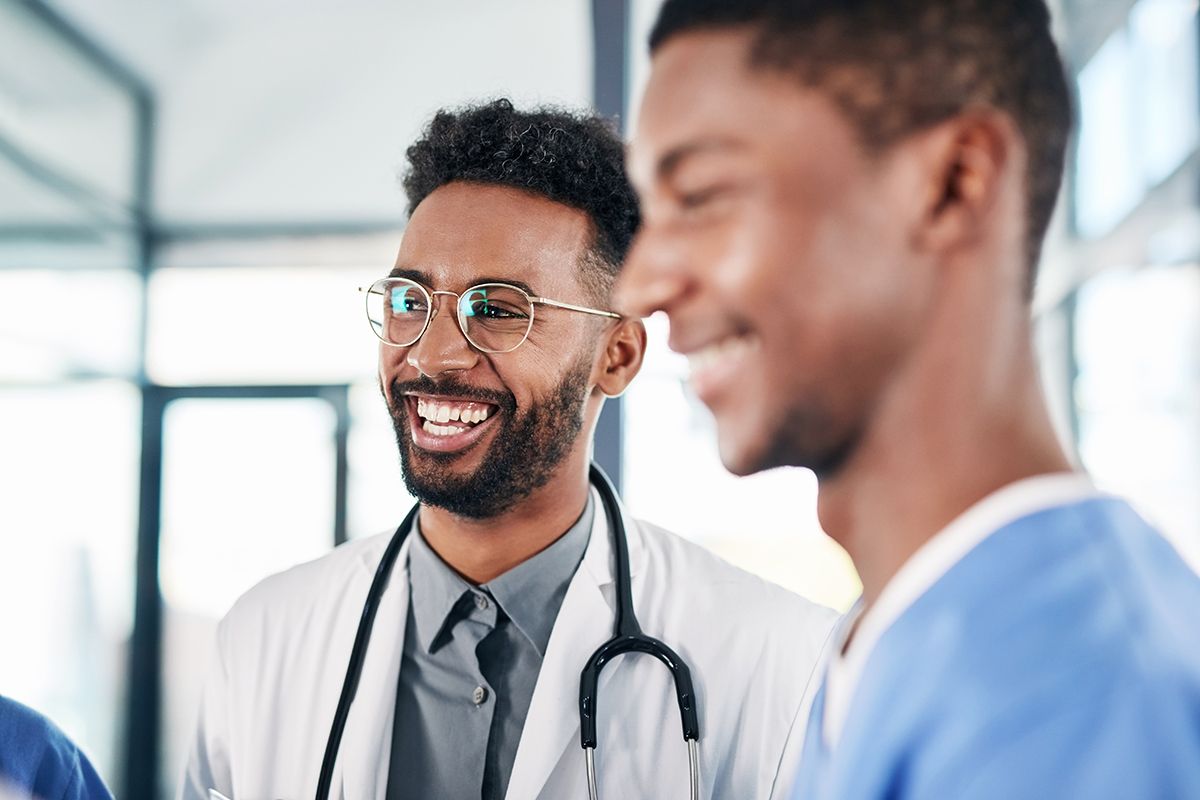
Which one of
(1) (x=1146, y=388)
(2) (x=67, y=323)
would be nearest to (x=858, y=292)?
(1) (x=1146, y=388)

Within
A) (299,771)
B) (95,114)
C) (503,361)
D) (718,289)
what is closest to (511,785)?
(299,771)

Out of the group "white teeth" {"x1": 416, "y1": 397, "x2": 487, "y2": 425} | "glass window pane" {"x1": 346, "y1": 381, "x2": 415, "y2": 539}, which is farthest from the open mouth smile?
"glass window pane" {"x1": 346, "y1": 381, "x2": 415, "y2": 539}

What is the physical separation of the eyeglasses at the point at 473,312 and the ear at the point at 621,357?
0.14 metres

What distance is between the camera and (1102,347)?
9.14ft

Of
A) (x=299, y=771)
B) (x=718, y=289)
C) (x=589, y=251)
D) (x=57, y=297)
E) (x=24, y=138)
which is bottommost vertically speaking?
(x=299, y=771)

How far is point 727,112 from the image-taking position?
1.67 feet

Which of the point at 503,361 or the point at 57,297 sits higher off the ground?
the point at 57,297

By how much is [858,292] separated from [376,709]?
84cm

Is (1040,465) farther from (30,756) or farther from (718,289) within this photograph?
(30,756)

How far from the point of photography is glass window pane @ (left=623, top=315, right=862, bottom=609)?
3.50 m

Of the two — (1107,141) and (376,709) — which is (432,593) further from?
(1107,141)

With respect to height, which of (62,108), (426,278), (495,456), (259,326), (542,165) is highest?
(62,108)

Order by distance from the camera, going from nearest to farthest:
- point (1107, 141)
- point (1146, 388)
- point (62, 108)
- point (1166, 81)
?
point (1166, 81) < point (1146, 388) < point (1107, 141) < point (62, 108)

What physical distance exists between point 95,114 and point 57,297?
0.72m
